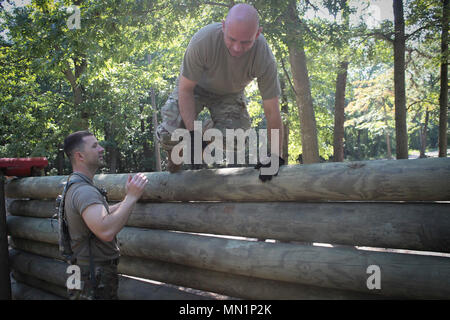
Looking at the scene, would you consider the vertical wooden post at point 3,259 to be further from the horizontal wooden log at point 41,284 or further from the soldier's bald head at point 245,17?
the soldier's bald head at point 245,17

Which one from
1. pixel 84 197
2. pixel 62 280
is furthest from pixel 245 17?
pixel 62 280

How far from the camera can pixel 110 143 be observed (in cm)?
2342

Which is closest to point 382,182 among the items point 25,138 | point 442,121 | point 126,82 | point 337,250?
point 337,250

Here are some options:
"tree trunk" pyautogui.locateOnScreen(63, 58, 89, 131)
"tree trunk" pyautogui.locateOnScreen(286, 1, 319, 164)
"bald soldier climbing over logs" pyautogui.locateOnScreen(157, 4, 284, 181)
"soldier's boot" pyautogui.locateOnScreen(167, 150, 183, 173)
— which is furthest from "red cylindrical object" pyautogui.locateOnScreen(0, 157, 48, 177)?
"tree trunk" pyautogui.locateOnScreen(63, 58, 89, 131)

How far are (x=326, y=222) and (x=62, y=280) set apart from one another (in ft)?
11.9

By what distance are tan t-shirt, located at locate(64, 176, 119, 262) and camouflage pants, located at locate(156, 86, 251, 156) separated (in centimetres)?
110

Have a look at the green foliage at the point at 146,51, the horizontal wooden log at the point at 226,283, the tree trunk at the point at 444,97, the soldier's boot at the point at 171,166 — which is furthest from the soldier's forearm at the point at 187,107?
the tree trunk at the point at 444,97

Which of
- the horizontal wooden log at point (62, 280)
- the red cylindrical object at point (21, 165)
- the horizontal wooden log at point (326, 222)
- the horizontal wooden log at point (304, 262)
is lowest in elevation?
the horizontal wooden log at point (62, 280)

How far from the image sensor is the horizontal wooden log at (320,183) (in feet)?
7.47

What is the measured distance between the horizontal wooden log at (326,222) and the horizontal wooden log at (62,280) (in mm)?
644

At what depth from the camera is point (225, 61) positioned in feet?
11.4

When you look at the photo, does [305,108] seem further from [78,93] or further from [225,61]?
[78,93]

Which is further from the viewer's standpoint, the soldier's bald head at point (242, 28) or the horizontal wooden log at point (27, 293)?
the horizontal wooden log at point (27, 293)

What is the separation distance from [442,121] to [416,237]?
1045 centimetres
